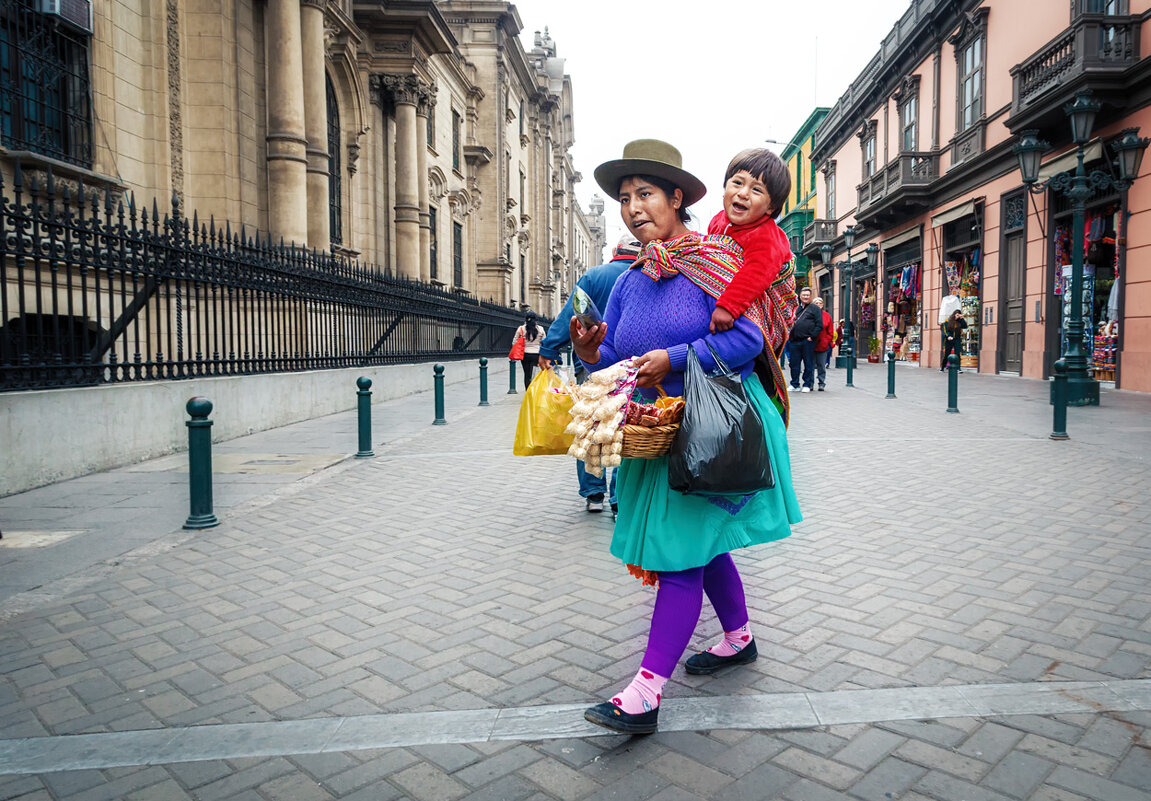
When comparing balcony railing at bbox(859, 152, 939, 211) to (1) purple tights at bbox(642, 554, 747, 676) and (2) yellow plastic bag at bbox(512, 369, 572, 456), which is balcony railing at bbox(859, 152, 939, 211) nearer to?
(2) yellow plastic bag at bbox(512, 369, 572, 456)

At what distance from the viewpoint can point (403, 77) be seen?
2317 cm

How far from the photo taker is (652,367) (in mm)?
2609

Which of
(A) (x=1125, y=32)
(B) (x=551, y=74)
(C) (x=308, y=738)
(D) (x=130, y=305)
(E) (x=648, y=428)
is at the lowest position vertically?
(C) (x=308, y=738)

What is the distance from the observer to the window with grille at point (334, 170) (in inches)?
834

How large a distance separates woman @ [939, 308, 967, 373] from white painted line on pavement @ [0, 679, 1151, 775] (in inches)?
842

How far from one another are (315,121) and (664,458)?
17.3m

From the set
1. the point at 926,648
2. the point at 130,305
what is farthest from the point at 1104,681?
the point at 130,305

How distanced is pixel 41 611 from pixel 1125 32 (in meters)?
18.0

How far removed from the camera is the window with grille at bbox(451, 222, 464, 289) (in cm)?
3222

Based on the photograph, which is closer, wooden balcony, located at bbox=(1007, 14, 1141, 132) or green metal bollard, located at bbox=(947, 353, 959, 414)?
green metal bollard, located at bbox=(947, 353, 959, 414)

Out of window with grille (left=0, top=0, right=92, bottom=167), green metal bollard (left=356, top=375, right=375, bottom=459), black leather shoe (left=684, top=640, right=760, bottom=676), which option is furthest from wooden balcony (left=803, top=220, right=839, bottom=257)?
black leather shoe (left=684, top=640, right=760, bottom=676)

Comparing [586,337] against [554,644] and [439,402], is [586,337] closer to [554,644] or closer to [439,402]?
[554,644]

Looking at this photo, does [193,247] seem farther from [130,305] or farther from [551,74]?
[551,74]

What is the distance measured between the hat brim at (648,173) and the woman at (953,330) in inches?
853
